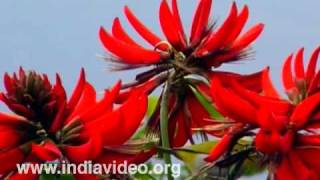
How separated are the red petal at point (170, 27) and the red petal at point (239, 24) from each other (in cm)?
3

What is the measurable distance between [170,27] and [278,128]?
4.8 inches

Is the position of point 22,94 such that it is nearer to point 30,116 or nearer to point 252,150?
point 30,116

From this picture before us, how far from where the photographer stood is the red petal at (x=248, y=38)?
524mm

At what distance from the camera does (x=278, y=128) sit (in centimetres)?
44

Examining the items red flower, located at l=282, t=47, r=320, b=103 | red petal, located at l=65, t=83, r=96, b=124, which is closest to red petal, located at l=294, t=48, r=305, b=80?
red flower, located at l=282, t=47, r=320, b=103

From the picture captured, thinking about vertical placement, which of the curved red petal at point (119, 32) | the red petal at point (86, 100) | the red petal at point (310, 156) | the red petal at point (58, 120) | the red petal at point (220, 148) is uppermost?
the curved red petal at point (119, 32)

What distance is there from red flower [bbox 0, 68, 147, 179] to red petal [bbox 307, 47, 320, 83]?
9cm

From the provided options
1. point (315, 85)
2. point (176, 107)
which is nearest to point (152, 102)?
point (176, 107)

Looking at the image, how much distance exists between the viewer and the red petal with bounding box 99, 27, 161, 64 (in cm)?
51

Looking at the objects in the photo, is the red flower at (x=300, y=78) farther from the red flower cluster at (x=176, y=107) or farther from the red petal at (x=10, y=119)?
the red petal at (x=10, y=119)

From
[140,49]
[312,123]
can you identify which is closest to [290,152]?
[312,123]

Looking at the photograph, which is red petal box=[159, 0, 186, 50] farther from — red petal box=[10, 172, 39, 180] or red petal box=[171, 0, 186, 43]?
red petal box=[10, 172, 39, 180]

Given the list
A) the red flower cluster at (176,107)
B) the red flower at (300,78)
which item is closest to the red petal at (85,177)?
the red flower cluster at (176,107)

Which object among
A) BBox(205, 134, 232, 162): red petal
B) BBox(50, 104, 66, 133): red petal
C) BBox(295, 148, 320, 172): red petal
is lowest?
BBox(295, 148, 320, 172): red petal
